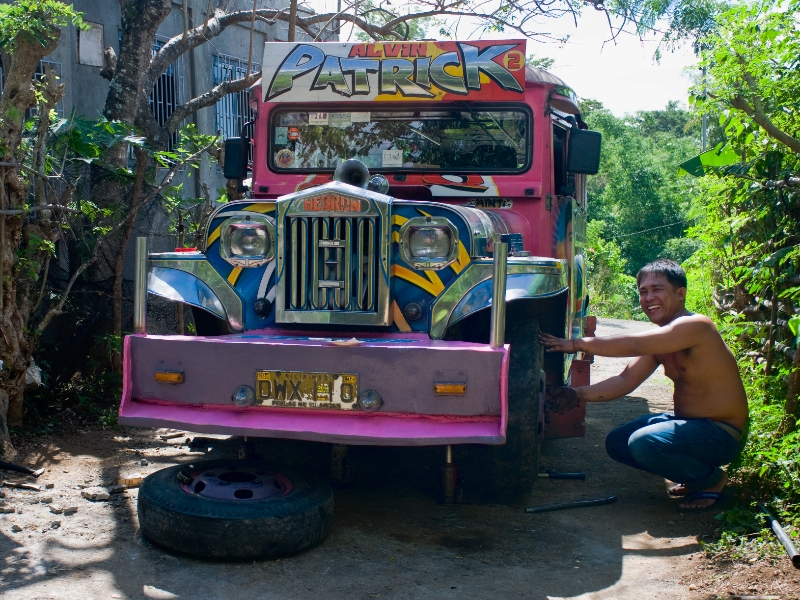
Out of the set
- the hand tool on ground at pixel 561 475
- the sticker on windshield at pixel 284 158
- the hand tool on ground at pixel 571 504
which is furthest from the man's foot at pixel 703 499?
the sticker on windshield at pixel 284 158

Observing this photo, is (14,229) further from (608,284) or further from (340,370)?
(608,284)

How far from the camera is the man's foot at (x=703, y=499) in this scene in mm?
4391

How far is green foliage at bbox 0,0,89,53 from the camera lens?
4906 mm

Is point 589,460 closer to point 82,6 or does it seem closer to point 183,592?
point 183,592

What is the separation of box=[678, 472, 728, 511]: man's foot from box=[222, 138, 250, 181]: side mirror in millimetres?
3506

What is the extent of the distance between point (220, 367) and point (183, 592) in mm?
979

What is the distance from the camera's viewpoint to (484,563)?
3.62 meters

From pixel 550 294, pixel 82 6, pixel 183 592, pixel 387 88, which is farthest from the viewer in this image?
pixel 82 6

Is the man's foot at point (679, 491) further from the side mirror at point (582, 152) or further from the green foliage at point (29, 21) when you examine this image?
the green foliage at point (29, 21)

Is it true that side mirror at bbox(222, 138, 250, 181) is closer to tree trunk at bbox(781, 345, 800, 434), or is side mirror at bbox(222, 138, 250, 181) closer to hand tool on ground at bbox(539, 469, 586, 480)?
hand tool on ground at bbox(539, 469, 586, 480)

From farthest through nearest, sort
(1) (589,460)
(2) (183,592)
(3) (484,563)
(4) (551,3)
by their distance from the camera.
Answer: (4) (551,3) < (1) (589,460) < (3) (484,563) < (2) (183,592)

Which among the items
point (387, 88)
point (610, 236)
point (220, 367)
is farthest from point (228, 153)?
point (610, 236)

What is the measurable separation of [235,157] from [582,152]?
2338 millimetres

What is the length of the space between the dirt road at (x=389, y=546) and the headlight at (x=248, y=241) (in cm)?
134
